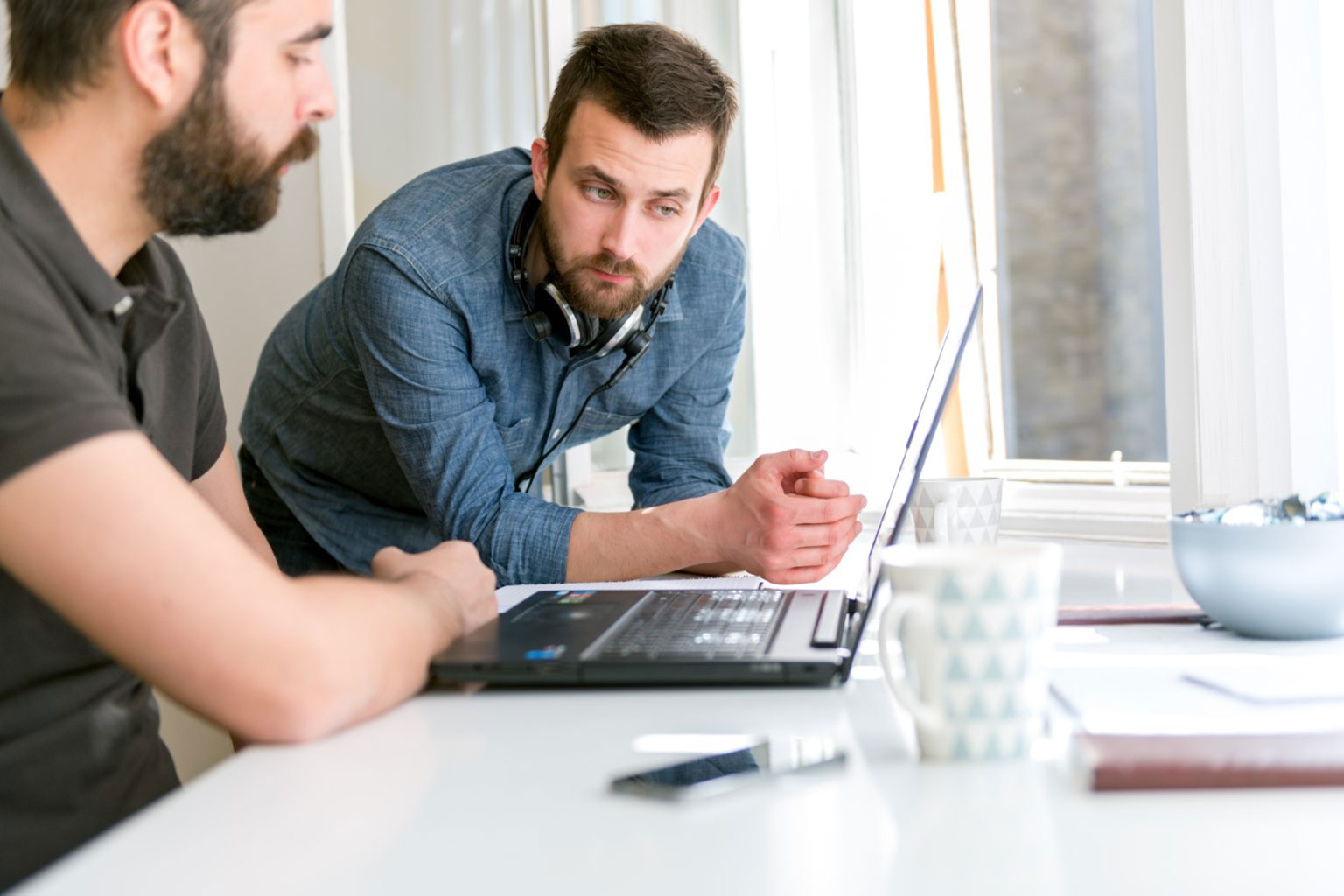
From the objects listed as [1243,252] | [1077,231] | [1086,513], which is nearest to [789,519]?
[1243,252]

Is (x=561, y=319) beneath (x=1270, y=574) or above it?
above

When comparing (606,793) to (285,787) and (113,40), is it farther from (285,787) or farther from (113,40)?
(113,40)

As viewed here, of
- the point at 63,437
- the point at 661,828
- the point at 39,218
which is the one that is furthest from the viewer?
the point at 39,218

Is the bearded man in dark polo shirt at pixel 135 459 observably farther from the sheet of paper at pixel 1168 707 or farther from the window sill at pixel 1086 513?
the window sill at pixel 1086 513

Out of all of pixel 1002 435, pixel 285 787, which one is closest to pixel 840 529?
pixel 285 787

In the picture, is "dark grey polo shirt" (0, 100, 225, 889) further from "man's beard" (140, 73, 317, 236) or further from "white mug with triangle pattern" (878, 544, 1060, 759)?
"white mug with triangle pattern" (878, 544, 1060, 759)

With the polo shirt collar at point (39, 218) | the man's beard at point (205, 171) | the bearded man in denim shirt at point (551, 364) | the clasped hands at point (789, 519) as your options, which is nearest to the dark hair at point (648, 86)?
the bearded man in denim shirt at point (551, 364)

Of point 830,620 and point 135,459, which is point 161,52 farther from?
point 830,620

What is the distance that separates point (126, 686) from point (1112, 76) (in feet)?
5.82

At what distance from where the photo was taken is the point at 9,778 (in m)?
0.89

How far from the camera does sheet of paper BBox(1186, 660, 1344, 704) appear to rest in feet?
2.41

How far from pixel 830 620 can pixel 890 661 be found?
0.32 meters

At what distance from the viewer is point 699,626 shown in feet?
3.14

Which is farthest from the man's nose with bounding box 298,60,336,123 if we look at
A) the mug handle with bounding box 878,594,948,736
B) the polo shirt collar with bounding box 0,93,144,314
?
the mug handle with bounding box 878,594,948,736
